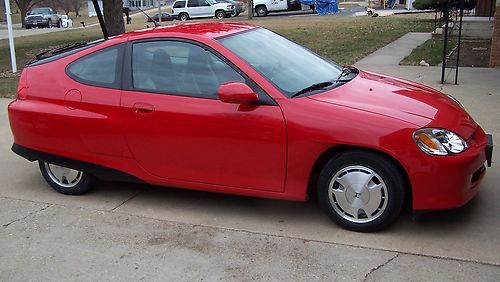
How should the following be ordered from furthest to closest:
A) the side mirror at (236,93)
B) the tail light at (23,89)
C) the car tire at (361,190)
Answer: the tail light at (23,89), the side mirror at (236,93), the car tire at (361,190)

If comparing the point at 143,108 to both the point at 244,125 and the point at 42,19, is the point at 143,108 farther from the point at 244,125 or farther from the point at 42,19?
the point at 42,19

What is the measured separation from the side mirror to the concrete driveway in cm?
99

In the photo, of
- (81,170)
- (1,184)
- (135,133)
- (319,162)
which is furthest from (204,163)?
(1,184)

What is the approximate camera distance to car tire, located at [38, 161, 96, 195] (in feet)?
16.2

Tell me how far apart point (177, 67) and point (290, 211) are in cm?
150

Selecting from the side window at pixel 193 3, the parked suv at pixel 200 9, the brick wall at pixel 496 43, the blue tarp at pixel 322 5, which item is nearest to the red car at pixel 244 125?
the brick wall at pixel 496 43

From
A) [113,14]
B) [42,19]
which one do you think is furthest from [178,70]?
[42,19]

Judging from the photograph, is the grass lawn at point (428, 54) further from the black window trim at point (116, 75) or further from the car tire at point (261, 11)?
the car tire at point (261, 11)

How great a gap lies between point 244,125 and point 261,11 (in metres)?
38.2

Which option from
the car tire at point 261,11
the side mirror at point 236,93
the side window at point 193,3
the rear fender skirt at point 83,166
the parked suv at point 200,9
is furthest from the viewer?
the side window at point 193,3

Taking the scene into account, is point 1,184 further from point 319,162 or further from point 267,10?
point 267,10

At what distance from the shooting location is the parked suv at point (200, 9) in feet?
137

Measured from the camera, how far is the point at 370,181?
3.82 meters

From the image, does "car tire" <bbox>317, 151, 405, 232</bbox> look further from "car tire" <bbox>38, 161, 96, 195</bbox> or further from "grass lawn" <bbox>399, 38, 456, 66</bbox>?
"grass lawn" <bbox>399, 38, 456, 66</bbox>
